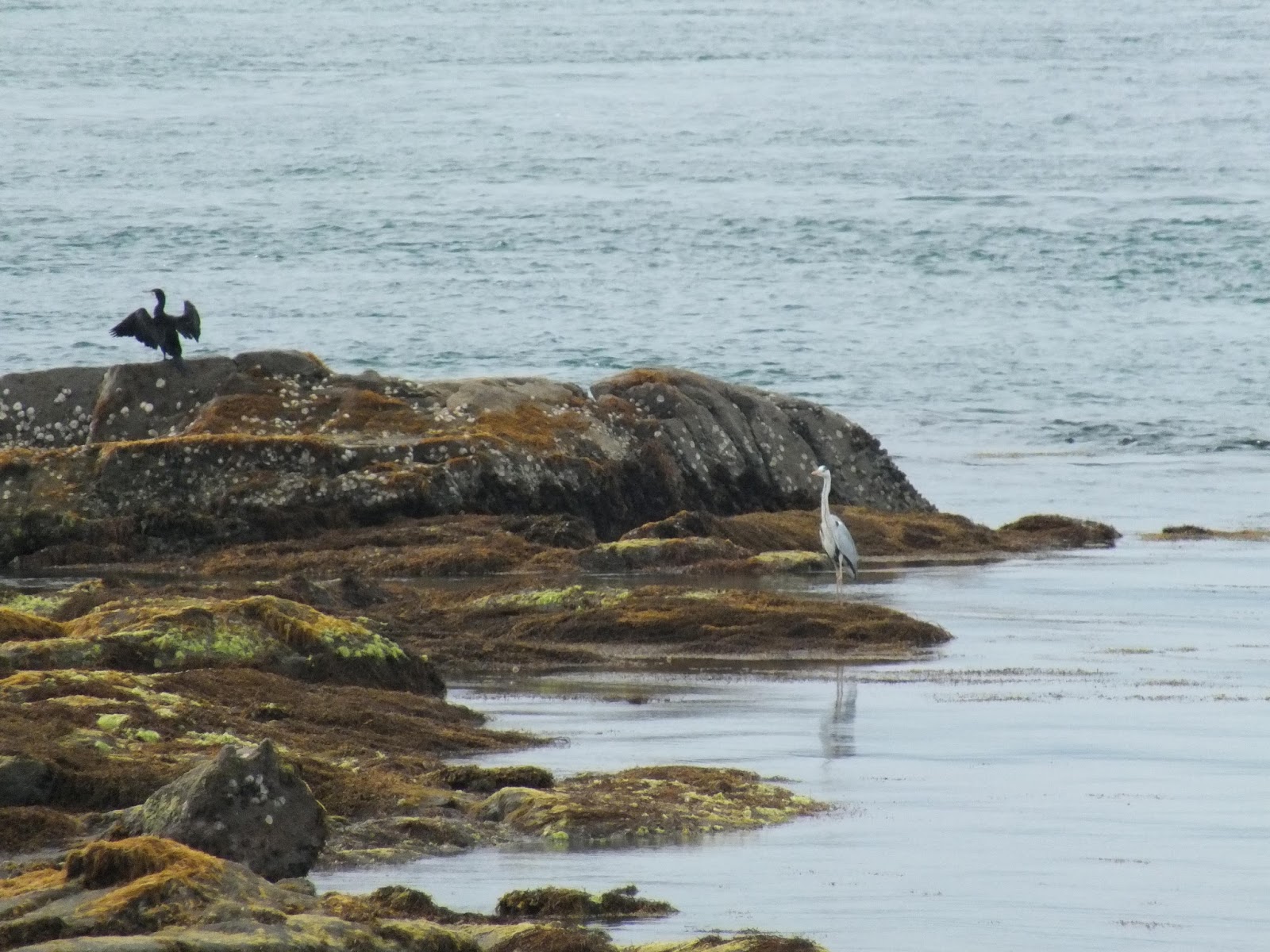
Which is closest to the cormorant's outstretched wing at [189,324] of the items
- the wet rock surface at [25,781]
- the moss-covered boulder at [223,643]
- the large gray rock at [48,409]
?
the large gray rock at [48,409]

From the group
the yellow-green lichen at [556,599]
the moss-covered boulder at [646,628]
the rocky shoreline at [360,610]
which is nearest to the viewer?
the rocky shoreline at [360,610]

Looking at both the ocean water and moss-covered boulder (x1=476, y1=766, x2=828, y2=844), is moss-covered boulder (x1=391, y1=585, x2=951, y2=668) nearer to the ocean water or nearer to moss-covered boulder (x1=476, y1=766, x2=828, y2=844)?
moss-covered boulder (x1=476, y1=766, x2=828, y2=844)

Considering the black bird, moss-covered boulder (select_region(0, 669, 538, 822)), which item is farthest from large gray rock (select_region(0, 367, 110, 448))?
moss-covered boulder (select_region(0, 669, 538, 822))

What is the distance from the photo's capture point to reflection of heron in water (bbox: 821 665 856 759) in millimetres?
9508

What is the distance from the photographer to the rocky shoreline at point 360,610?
6.48 m

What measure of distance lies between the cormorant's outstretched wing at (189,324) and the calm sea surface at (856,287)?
6.93 meters

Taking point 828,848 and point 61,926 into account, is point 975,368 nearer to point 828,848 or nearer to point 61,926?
point 828,848

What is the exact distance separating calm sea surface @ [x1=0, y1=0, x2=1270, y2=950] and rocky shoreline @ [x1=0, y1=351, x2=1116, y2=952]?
54 cm

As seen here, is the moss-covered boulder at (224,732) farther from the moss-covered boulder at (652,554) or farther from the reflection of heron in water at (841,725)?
the moss-covered boulder at (652,554)

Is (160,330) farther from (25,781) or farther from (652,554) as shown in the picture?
(25,781)

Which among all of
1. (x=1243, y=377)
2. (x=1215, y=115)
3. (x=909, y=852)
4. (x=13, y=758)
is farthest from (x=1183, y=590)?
(x=1215, y=115)

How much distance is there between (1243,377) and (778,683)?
89.2 ft

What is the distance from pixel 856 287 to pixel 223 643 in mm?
38037

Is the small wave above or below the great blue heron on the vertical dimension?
below
